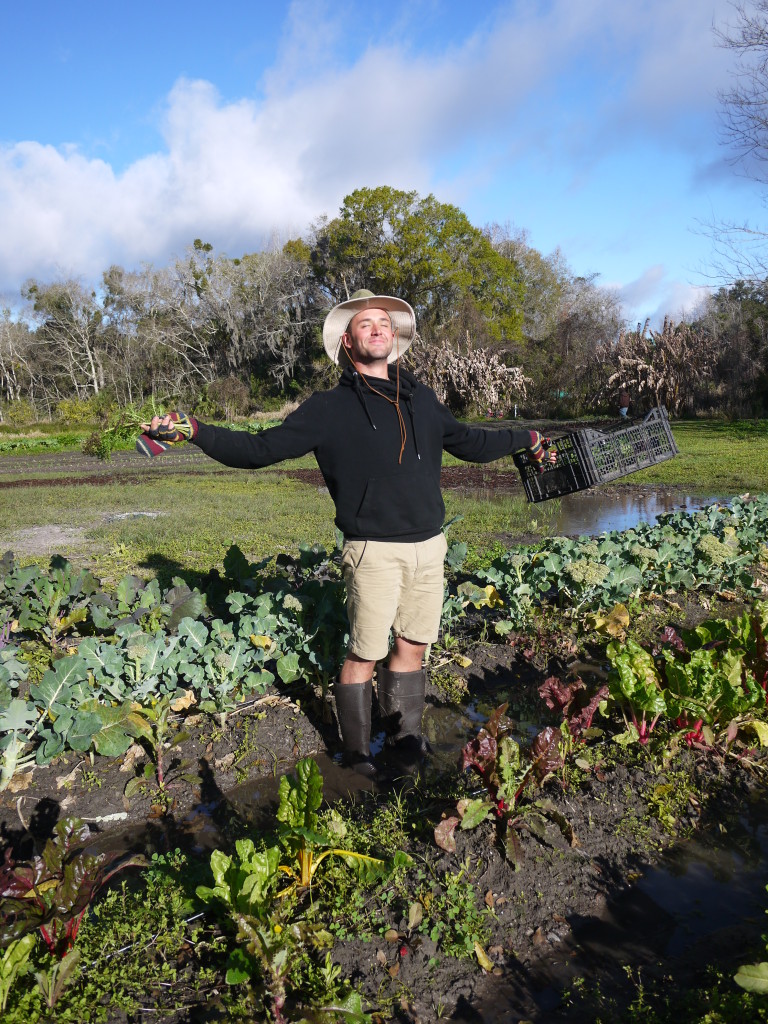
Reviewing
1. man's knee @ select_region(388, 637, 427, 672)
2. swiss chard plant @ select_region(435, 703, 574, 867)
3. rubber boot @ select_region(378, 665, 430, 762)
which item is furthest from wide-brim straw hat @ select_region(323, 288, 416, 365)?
swiss chard plant @ select_region(435, 703, 574, 867)

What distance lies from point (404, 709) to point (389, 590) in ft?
2.34

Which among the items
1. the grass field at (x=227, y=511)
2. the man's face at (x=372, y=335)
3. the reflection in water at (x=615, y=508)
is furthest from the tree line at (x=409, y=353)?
the man's face at (x=372, y=335)

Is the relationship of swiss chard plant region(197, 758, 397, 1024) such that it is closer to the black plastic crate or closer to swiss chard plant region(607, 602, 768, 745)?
swiss chard plant region(607, 602, 768, 745)

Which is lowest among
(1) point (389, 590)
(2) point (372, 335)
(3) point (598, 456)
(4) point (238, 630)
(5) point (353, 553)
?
(4) point (238, 630)

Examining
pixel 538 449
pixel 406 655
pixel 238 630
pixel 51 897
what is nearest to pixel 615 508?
pixel 538 449

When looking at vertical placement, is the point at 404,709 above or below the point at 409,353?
below

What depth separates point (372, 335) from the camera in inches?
119

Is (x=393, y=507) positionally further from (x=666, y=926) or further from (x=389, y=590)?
(x=666, y=926)

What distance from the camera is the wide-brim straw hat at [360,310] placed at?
10.2 feet

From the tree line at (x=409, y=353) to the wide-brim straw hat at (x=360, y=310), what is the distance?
61.6 feet

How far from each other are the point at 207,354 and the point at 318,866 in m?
45.2

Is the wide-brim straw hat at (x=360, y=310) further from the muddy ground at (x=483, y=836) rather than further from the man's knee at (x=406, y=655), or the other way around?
the muddy ground at (x=483, y=836)

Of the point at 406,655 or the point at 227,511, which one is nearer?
the point at 406,655

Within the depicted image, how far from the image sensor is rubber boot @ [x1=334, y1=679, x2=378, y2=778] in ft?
10.5
